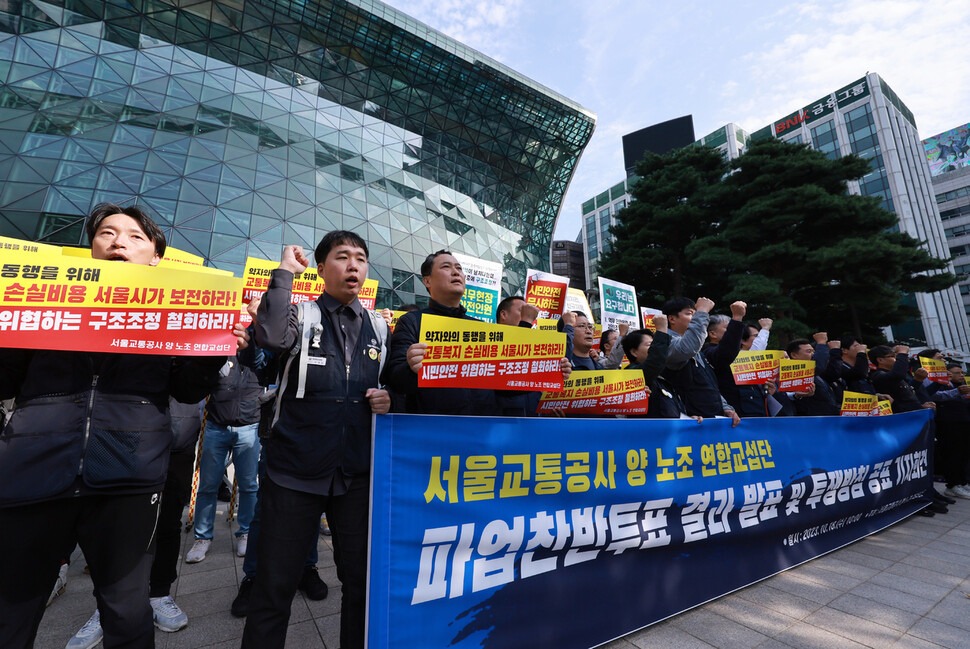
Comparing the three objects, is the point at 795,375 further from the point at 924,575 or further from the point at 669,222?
the point at 669,222

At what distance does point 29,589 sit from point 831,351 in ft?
25.6

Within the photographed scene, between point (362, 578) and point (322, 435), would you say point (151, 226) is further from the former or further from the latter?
point (362, 578)

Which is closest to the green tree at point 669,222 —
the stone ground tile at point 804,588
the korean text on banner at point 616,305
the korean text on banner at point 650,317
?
the korean text on banner at point 650,317

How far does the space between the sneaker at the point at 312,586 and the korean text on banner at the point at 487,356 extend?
1906 millimetres

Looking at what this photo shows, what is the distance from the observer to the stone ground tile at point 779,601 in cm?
250

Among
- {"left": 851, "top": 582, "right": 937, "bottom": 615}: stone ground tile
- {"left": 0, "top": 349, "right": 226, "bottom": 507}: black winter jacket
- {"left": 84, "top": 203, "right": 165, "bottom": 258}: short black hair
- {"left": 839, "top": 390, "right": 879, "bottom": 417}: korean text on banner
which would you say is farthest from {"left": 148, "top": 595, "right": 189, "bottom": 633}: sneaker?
{"left": 839, "top": 390, "right": 879, "bottom": 417}: korean text on banner

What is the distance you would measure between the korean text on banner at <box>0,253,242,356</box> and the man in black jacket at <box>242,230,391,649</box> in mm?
178

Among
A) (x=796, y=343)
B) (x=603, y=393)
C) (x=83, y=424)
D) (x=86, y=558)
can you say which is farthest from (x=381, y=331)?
(x=796, y=343)

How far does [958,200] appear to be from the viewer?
4597 cm

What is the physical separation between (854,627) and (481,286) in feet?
19.9

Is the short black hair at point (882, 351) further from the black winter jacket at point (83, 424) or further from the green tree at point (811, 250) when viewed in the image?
the green tree at point (811, 250)

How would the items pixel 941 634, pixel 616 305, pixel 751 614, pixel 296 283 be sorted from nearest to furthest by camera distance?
1. pixel 941 634
2. pixel 751 614
3. pixel 296 283
4. pixel 616 305

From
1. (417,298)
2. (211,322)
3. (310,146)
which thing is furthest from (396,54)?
(211,322)

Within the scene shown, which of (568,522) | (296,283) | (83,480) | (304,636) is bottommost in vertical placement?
(304,636)
